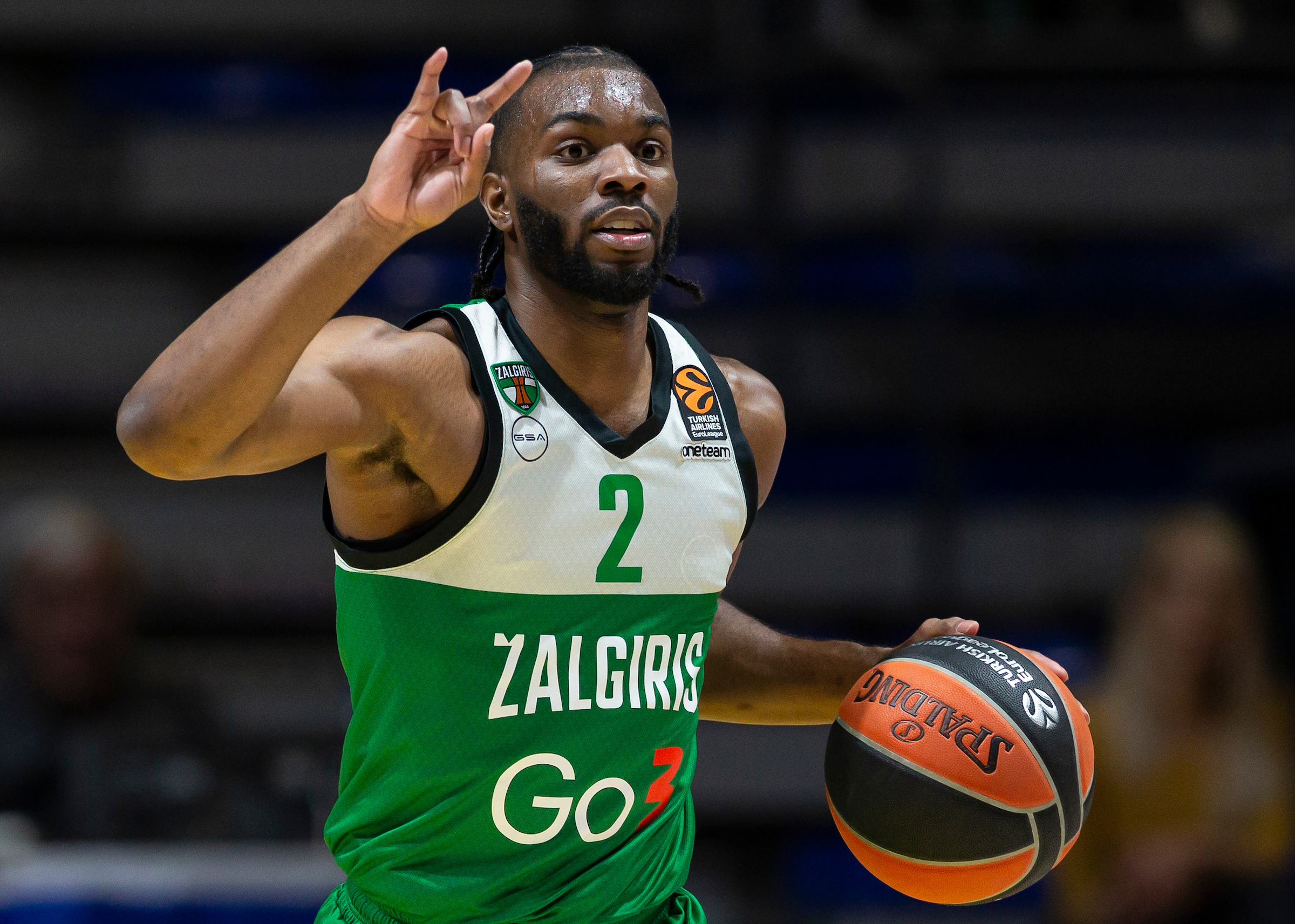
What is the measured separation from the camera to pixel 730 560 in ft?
9.86

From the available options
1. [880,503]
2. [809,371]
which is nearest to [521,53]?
[809,371]

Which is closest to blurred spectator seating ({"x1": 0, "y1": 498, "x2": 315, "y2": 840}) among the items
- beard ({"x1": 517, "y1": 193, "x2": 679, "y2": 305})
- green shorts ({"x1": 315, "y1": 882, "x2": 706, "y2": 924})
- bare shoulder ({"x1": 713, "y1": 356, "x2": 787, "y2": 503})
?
green shorts ({"x1": 315, "y1": 882, "x2": 706, "y2": 924})

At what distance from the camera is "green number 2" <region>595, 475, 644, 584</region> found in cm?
277

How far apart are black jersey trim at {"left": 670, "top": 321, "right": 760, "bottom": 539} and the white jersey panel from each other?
3 centimetres

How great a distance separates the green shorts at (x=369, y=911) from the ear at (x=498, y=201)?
131 centimetres

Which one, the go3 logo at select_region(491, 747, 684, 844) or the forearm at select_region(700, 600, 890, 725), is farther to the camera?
the forearm at select_region(700, 600, 890, 725)

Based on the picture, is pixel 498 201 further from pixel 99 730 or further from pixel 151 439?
pixel 99 730

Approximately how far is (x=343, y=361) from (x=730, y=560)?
0.94m

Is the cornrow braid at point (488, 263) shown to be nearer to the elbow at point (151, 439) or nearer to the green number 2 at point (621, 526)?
the green number 2 at point (621, 526)

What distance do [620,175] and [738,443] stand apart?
600 millimetres

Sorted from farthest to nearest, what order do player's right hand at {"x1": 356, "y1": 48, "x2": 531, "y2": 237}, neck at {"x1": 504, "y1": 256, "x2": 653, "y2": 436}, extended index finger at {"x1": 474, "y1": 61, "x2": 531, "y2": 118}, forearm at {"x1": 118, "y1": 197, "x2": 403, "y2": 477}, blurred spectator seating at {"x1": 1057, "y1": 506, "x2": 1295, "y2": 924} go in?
1. blurred spectator seating at {"x1": 1057, "y1": 506, "x2": 1295, "y2": 924}
2. neck at {"x1": 504, "y1": 256, "x2": 653, "y2": 436}
3. extended index finger at {"x1": 474, "y1": 61, "x2": 531, "y2": 118}
4. player's right hand at {"x1": 356, "y1": 48, "x2": 531, "y2": 237}
5. forearm at {"x1": 118, "y1": 197, "x2": 403, "y2": 477}

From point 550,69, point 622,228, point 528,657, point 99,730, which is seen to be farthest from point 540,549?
point 99,730

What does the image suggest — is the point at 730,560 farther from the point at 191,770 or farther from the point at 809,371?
the point at 809,371

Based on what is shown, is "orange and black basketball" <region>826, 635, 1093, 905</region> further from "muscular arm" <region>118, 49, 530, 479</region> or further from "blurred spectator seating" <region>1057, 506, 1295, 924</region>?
"blurred spectator seating" <region>1057, 506, 1295, 924</region>
